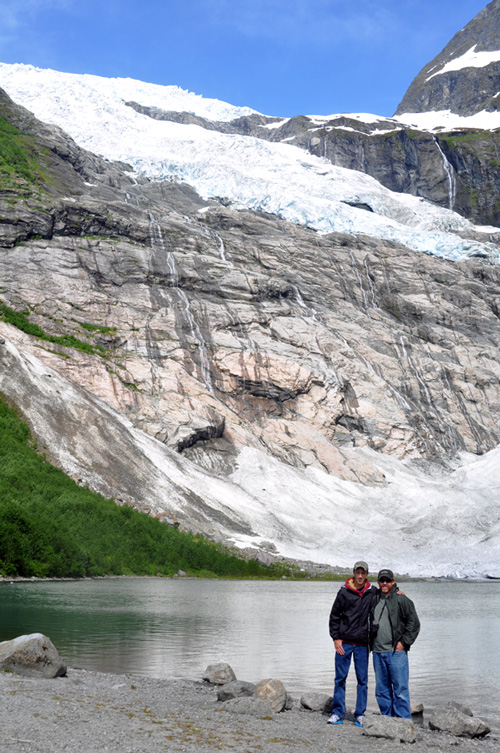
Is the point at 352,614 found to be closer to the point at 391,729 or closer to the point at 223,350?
the point at 391,729

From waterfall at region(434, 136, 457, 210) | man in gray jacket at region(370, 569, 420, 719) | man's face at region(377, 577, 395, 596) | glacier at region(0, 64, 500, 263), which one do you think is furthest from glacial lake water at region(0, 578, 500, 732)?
waterfall at region(434, 136, 457, 210)

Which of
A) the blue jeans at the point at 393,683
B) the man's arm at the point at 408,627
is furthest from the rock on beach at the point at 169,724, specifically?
the man's arm at the point at 408,627

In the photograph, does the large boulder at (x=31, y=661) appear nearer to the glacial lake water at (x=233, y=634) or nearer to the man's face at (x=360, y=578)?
the glacial lake water at (x=233, y=634)

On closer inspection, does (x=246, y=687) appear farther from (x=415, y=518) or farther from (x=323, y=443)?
(x=323, y=443)

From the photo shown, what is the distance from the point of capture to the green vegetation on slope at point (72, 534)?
36656 millimetres

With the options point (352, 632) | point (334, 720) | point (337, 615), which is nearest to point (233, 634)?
point (334, 720)

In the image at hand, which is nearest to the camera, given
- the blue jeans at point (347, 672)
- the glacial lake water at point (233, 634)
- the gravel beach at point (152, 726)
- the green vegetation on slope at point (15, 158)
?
the gravel beach at point (152, 726)

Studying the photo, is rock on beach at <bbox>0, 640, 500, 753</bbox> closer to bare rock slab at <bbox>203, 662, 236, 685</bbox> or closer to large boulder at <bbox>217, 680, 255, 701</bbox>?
large boulder at <bbox>217, 680, 255, 701</bbox>

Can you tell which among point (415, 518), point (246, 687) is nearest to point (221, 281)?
point (415, 518)

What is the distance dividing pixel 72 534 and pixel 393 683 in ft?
114

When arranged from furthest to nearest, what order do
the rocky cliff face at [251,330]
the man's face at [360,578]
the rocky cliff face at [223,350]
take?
the rocky cliff face at [251,330] → the rocky cliff face at [223,350] → the man's face at [360,578]

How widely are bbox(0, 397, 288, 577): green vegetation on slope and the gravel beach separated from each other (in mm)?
25804

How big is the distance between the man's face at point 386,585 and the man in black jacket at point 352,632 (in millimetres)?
272

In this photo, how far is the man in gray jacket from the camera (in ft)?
33.2
